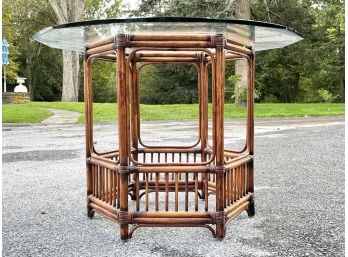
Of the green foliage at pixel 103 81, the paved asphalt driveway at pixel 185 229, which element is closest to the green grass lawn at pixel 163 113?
the paved asphalt driveway at pixel 185 229

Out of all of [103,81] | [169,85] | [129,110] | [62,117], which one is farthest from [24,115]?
[103,81]

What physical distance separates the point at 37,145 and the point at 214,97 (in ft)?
23.6

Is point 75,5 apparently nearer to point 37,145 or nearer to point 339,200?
point 37,145

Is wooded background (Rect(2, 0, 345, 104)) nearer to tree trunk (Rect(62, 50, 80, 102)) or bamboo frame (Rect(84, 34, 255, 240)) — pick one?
tree trunk (Rect(62, 50, 80, 102))

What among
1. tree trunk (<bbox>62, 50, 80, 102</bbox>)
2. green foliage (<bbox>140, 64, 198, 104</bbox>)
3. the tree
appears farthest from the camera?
green foliage (<bbox>140, 64, 198, 104</bbox>)

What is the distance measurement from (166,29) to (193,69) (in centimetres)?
2381

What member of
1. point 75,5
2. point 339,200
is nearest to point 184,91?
point 75,5

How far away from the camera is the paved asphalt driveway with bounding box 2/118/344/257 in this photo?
3.62m

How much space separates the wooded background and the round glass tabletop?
1446cm

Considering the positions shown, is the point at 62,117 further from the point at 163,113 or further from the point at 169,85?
the point at 169,85

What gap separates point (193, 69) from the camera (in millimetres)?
27266

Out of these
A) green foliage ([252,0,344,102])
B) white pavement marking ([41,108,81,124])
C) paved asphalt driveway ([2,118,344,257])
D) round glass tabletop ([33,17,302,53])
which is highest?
green foliage ([252,0,344,102])

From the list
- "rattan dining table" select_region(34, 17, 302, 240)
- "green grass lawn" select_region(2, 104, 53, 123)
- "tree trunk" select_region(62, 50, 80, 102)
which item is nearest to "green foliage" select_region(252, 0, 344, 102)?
"tree trunk" select_region(62, 50, 80, 102)

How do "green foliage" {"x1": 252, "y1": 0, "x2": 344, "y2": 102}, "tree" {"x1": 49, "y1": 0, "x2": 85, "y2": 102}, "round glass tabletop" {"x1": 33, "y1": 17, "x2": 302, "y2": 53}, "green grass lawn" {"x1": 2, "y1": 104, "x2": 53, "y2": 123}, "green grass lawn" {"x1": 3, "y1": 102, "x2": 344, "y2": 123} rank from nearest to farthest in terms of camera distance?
"round glass tabletop" {"x1": 33, "y1": 17, "x2": 302, "y2": 53}, "green grass lawn" {"x1": 2, "y1": 104, "x2": 53, "y2": 123}, "green grass lawn" {"x1": 3, "y1": 102, "x2": 344, "y2": 123}, "green foliage" {"x1": 252, "y1": 0, "x2": 344, "y2": 102}, "tree" {"x1": 49, "y1": 0, "x2": 85, "y2": 102}
